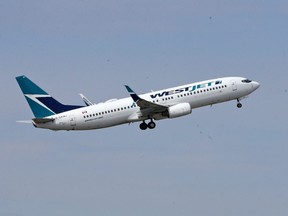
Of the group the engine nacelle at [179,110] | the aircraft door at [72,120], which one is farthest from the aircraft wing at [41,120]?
the engine nacelle at [179,110]

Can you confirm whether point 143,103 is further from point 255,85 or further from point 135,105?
point 255,85

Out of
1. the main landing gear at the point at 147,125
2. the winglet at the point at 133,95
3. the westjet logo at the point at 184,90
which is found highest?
the westjet logo at the point at 184,90

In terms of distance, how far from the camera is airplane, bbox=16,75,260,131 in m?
104

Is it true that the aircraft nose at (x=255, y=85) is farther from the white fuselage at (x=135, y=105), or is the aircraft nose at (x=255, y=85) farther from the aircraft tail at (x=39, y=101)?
the aircraft tail at (x=39, y=101)

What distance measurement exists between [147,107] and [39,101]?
16.5 m

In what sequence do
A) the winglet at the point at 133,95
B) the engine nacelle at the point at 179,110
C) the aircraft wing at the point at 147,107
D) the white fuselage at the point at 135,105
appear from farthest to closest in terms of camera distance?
the engine nacelle at the point at 179,110 → the white fuselage at the point at 135,105 → the aircraft wing at the point at 147,107 → the winglet at the point at 133,95

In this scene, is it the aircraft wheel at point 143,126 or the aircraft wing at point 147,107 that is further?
the aircraft wheel at point 143,126

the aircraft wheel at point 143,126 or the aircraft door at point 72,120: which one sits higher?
the aircraft door at point 72,120

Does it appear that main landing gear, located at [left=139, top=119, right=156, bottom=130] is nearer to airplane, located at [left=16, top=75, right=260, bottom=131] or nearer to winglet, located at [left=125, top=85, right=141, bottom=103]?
airplane, located at [left=16, top=75, right=260, bottom=131]

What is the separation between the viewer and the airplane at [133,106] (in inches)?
4075

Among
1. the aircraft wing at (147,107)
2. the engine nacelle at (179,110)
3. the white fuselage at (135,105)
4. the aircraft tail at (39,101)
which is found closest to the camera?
the aircraft wing at (147,107)

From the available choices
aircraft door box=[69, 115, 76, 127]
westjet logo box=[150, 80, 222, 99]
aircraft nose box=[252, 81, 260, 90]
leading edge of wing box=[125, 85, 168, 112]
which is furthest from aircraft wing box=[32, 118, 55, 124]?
aircraft nose box=[252, 81, 260, 90]

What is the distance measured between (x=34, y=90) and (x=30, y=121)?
716 cm

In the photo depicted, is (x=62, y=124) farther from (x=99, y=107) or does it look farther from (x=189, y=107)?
(x=189, y=107)
